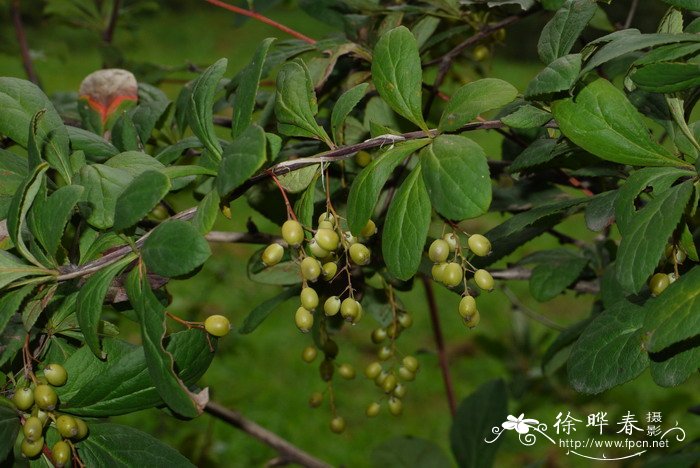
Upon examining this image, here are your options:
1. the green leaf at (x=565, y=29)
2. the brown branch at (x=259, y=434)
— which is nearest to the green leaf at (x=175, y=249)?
the green leaf at (x=565, y=29)

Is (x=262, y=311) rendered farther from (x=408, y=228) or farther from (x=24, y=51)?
(x=24, y=51)

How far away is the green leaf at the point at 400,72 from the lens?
0.69m

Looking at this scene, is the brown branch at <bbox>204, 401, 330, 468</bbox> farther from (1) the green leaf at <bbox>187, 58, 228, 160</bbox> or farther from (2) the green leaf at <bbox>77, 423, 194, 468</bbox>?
(1) the green leaf at <bbox>187, 58, 228, 160</bbox>

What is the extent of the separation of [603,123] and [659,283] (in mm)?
159

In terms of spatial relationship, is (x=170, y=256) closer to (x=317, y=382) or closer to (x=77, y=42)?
(x=317, y=382)

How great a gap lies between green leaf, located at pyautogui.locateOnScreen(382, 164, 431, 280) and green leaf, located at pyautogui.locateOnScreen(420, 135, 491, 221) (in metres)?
0.02

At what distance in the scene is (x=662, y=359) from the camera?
67cm

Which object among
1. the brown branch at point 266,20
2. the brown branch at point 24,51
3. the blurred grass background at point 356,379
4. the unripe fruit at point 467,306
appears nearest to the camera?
the unripe fruit at point 467,306

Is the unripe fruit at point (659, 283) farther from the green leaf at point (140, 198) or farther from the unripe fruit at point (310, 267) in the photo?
the green leaf at point (140, 198)

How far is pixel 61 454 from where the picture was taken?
A: 0.73 metres

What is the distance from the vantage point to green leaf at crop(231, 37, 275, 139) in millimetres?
647

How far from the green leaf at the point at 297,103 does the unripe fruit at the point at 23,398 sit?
12.6 inches

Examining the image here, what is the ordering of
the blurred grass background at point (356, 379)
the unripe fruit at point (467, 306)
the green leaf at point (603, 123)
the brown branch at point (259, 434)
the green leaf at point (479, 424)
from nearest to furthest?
the green leaf at point (603, 123) → the unripe fruit at point (467, 306) → the brown branch at point (259, 434) → the green leaf at point (479, 424) → the blurred grass background at point (356, 379)

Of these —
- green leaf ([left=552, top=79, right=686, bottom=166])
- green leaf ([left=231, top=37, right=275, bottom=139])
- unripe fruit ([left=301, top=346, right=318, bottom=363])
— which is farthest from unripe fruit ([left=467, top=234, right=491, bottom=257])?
unripe fruit ([left=301, top=346, right=318, bottom=363])
